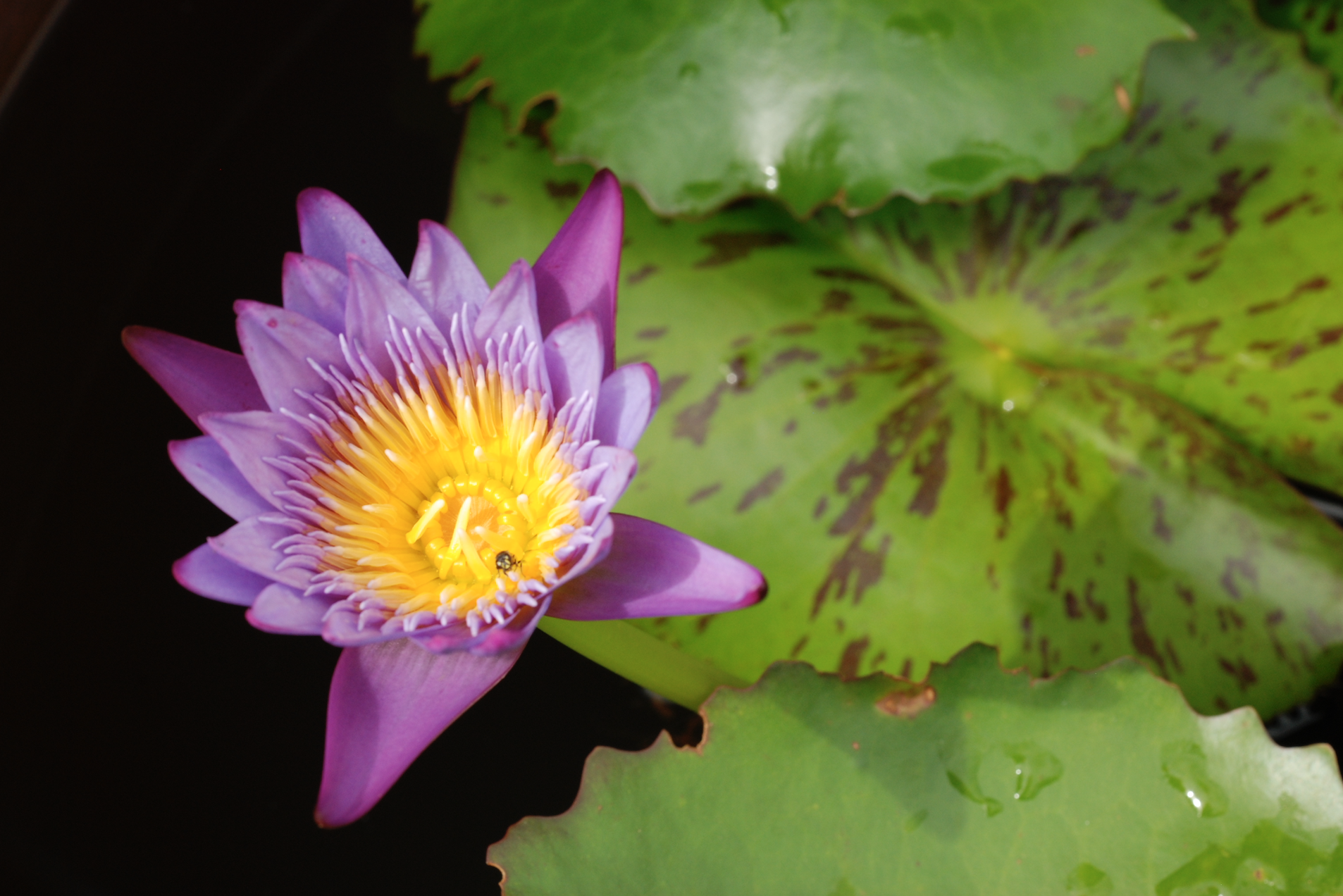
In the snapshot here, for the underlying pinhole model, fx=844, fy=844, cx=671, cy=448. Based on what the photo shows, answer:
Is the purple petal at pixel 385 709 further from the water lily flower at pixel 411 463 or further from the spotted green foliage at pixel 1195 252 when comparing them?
the spotted green foliage at pixel 1195 252

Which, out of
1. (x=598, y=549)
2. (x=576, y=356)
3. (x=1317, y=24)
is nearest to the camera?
(x=598, y=549)

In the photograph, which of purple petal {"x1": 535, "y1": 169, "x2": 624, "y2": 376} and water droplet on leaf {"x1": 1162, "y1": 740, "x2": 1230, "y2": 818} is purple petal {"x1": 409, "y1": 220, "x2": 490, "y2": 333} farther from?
water droplet on leaf {"x1": 1162, "y1": 740, "x2": 1230, "y2": 818}

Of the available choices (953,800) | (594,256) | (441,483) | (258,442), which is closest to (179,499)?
(441,483)

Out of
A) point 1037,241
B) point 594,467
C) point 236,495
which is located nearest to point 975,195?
point 1037,241

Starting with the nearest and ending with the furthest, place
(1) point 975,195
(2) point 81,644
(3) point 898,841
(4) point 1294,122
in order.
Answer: (3) point 898,841
(1) point 975,195
(4) point 1294,122
(2) point 81,644

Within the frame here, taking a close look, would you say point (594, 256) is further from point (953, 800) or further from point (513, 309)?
point (953, 800)

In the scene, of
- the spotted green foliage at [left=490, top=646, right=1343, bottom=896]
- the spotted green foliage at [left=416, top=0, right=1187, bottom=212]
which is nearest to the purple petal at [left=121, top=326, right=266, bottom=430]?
the spotted green foliage at [left=490, top=646, right=1343, bottom=896]

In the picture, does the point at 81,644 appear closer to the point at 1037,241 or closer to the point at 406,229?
the point at 406,229

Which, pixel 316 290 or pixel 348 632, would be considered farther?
pixel 316 290
